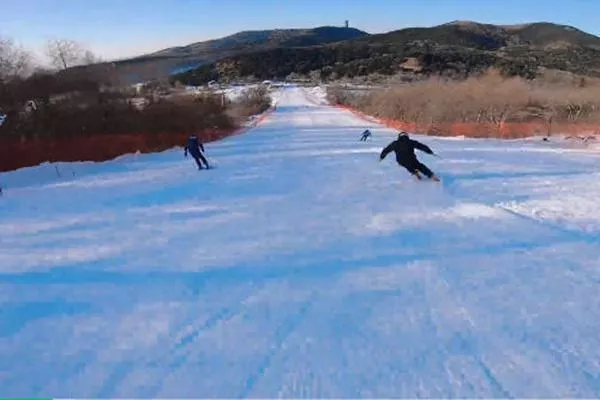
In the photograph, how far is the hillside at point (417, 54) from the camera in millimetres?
130000

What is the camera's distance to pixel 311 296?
5.89 m

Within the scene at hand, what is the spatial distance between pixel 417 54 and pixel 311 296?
148 meters

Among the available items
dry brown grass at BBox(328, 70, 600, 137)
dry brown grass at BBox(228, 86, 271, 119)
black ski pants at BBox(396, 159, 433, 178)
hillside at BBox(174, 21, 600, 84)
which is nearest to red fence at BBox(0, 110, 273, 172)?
black ski pants at BBox(396, 159, 433, 178)

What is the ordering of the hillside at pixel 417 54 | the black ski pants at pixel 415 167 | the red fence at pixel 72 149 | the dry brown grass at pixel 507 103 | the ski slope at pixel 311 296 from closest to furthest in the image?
the ski slope at pixel 311 296, the black ski pants at pixel 415 167, the red fence at pixel 72 149, the dry brown grass at pixel 507 103, the hillside at pixel 417 54

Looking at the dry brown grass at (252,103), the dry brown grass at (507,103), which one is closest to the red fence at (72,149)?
the dry brown grass at (507,103)

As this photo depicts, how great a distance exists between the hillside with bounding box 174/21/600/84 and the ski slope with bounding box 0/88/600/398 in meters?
115

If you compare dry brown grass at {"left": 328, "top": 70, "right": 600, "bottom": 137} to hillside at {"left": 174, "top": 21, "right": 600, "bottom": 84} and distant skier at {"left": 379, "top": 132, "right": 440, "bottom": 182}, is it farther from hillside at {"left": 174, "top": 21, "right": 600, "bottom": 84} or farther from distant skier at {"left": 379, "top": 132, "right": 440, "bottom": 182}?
hillside at {"left": 174, "top": 21, "right": 600, "bottom": 84}

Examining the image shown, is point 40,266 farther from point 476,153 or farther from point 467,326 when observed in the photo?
point 476,153

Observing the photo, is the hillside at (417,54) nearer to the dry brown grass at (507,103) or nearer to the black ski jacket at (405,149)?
the dry brown grass at (507,103)

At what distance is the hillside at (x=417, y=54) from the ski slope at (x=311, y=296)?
377ft

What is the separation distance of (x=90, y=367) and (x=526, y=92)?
4516 centimetres

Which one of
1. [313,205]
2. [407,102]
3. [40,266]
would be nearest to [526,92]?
[407,102]

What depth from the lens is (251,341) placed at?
4844 millimetres

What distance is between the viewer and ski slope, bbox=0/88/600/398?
4227 mm
